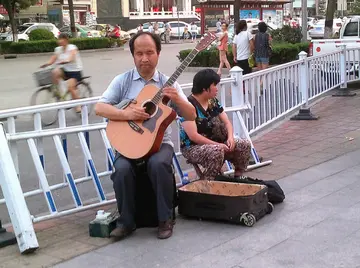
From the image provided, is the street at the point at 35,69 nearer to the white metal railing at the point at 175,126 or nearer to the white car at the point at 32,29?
the white metal railing at the point at 175,126

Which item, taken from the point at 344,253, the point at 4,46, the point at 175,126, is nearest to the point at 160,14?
the point at 4,46

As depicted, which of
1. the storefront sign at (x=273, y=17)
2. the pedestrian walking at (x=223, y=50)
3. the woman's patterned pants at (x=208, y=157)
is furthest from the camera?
the storefront sign at (x=273, y=17)

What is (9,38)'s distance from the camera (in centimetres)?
3559

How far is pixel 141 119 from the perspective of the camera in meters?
4.79

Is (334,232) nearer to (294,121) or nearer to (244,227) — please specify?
(244,227)

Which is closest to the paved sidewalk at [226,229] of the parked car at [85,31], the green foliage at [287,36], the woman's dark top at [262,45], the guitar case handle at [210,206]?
the guitar case handle at [210,206]

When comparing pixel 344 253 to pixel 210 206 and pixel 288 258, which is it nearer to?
pixel 288 258

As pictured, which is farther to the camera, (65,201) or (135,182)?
(65,201)

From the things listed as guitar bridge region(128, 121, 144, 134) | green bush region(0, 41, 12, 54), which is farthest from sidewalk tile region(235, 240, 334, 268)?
green bush region(0, 41, 12, 54)

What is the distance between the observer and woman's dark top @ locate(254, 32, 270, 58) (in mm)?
14688

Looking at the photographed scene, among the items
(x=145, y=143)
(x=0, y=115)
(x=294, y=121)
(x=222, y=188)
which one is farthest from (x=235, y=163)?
(x=294, y=121)

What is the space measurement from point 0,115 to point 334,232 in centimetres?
288

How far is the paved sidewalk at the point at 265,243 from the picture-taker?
13.9ft

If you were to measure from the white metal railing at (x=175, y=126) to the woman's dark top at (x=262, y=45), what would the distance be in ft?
9.20
